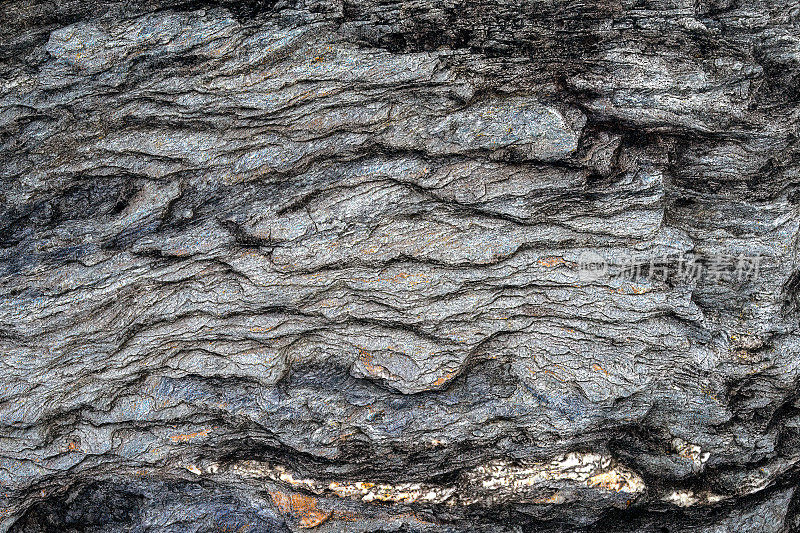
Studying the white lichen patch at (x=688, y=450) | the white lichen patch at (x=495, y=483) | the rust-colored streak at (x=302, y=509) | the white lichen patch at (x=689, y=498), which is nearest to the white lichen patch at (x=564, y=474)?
the white lichen patch at (x=495, y=483)

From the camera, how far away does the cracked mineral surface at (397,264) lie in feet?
17.9

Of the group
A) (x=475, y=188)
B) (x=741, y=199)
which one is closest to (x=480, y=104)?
(x=475, y=188)

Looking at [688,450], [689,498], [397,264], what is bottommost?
[689,498]

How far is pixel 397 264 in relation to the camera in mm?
5566

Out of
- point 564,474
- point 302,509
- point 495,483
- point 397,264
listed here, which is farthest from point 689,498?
point 302,509

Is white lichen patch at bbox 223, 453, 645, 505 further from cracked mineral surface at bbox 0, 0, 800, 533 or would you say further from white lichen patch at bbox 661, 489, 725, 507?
white lichen patch at bbox 661, 489, 725, 507

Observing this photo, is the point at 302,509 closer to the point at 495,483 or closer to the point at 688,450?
the point at 495,483

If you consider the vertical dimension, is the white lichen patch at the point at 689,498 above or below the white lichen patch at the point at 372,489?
below

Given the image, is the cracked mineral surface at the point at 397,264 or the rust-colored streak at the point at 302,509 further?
the rust-colored streak at the point at 302,509

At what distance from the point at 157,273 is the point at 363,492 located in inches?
122

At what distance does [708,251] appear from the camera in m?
5.50

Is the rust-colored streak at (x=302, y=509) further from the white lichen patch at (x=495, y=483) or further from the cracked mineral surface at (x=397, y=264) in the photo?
the white lichen patch at (x=495, y=483)

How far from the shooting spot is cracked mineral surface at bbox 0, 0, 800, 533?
5453 millimetres

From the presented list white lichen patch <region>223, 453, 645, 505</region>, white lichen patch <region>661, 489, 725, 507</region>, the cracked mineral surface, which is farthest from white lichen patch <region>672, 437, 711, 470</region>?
white lichen patch <region>223, 453, 645, 505</region>
